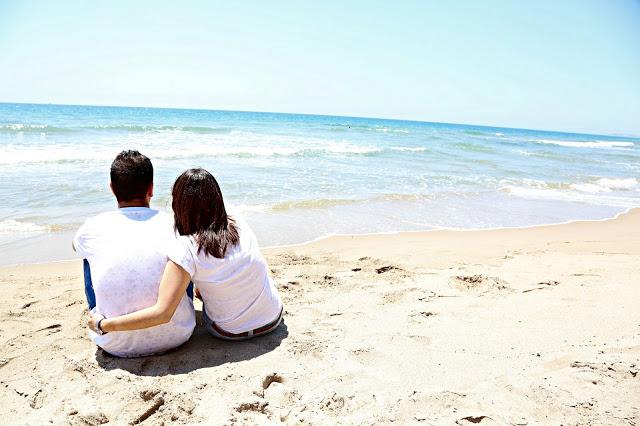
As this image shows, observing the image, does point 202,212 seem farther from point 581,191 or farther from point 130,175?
point 581,191

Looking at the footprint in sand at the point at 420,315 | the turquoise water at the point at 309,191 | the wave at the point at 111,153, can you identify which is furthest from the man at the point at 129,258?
the wave at the point at 111,153

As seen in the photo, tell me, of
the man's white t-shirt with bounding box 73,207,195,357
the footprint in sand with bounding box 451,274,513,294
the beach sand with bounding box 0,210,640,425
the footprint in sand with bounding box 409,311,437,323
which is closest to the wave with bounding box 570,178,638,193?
the beach sand with bounding box 0,210,640,425

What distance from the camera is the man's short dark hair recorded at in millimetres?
2527

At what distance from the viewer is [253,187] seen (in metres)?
9.54

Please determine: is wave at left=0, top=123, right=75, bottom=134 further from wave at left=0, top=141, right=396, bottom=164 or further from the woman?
the woman

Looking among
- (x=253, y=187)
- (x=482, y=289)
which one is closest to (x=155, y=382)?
(x=482, y=289)

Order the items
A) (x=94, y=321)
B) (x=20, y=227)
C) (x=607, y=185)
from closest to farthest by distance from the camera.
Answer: (x=94, y=321) → (x=20, y=227) → (x=607, y=185)

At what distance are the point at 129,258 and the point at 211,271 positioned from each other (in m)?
0.46

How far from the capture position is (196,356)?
8.87 ft

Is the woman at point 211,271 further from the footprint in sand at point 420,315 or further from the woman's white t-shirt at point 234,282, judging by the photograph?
the footprint in sand at point 420,315

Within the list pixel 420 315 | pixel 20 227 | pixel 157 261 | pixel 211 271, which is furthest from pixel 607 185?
pixel 20 227

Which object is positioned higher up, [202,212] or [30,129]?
[202,212]

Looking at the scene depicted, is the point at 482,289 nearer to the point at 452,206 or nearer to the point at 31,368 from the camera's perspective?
the point at 31,368

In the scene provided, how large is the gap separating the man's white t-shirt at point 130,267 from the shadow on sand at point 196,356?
0.21ft
